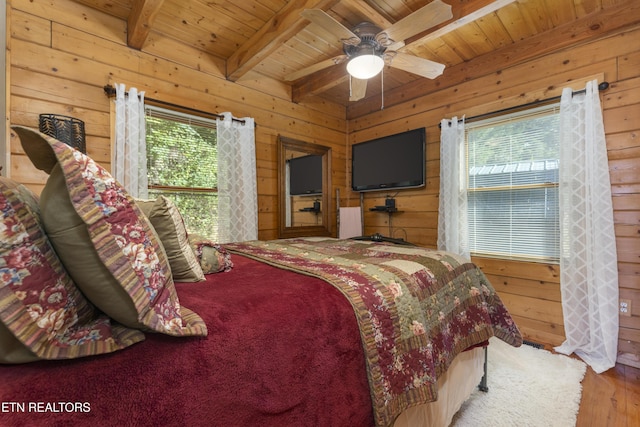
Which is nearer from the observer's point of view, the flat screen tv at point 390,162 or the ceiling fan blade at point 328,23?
the ceiling fan blade at point 328,23

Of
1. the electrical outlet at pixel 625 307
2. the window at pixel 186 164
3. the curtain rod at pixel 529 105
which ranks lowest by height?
the electrical outlet at pixel 625 307

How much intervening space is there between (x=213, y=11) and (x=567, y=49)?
2.98m

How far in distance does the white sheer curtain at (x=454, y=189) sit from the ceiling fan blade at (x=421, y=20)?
1.37 metres

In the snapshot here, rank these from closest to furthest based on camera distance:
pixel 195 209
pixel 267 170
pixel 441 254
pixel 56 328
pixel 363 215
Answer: pixel 56 328
pixel 441 254
pixel 195 209
pixel 267 170
pixel 363 215

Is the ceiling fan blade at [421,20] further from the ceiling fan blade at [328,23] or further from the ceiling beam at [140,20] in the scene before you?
the ceiling beam at [140,20]

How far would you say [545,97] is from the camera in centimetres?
251

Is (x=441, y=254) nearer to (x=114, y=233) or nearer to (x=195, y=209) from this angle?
(x=114, y=233)

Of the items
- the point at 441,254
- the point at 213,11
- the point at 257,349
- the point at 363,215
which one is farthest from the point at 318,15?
the point at 363,215

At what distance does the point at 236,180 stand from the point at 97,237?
237cm

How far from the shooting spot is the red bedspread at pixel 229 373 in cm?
53

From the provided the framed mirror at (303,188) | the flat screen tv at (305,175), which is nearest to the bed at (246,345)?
the framed mirror at (303,188)

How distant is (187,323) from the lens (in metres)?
0.73

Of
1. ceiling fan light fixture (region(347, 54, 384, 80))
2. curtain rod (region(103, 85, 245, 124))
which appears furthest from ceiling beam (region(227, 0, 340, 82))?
curtain rod (region(103, 85, 245, 124))

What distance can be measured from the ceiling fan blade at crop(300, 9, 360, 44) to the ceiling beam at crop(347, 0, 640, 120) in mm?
1626
